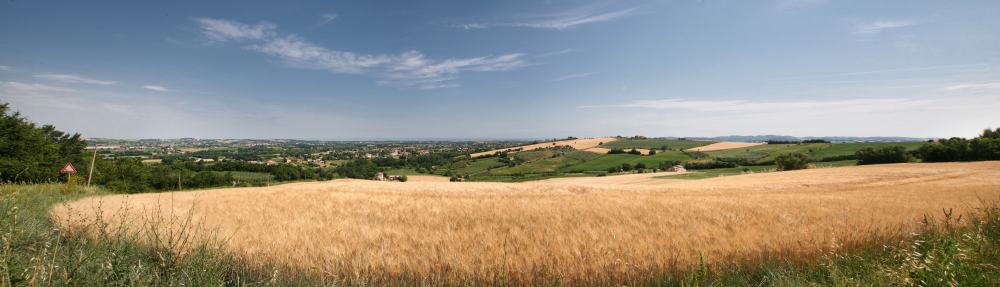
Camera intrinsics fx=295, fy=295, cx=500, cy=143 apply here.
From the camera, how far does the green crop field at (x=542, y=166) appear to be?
212 feet

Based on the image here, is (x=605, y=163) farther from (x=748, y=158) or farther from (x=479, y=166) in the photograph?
(x=479, y=166)

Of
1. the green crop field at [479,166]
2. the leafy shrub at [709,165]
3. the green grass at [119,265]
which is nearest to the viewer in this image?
the green grass at [119,265]

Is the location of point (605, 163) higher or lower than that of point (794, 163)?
lower

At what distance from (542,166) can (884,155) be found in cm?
4871

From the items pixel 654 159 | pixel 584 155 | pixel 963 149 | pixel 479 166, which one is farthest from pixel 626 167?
pixel 963 149

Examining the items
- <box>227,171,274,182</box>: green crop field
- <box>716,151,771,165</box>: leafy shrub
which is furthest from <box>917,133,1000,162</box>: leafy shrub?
<box>227,171,274,182</box>: green crop field

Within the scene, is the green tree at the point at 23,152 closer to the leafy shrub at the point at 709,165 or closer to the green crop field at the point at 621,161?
the green crop field at the point at 621,161

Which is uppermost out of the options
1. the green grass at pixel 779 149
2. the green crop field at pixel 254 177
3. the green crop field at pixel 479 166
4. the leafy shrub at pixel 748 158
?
the green grass at pixel 779 149

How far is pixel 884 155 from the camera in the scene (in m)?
34.6

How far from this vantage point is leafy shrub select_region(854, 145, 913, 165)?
34031 millimetres

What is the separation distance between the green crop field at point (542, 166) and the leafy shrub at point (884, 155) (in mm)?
43342

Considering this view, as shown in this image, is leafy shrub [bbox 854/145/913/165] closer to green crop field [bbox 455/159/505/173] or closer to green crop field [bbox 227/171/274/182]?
green crop field [bbox 455/159/505/173]

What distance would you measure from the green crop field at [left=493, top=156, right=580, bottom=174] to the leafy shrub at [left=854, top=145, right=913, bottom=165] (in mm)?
43342

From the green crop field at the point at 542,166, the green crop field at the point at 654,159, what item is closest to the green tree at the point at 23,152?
the green crop field at the point at 542,166
